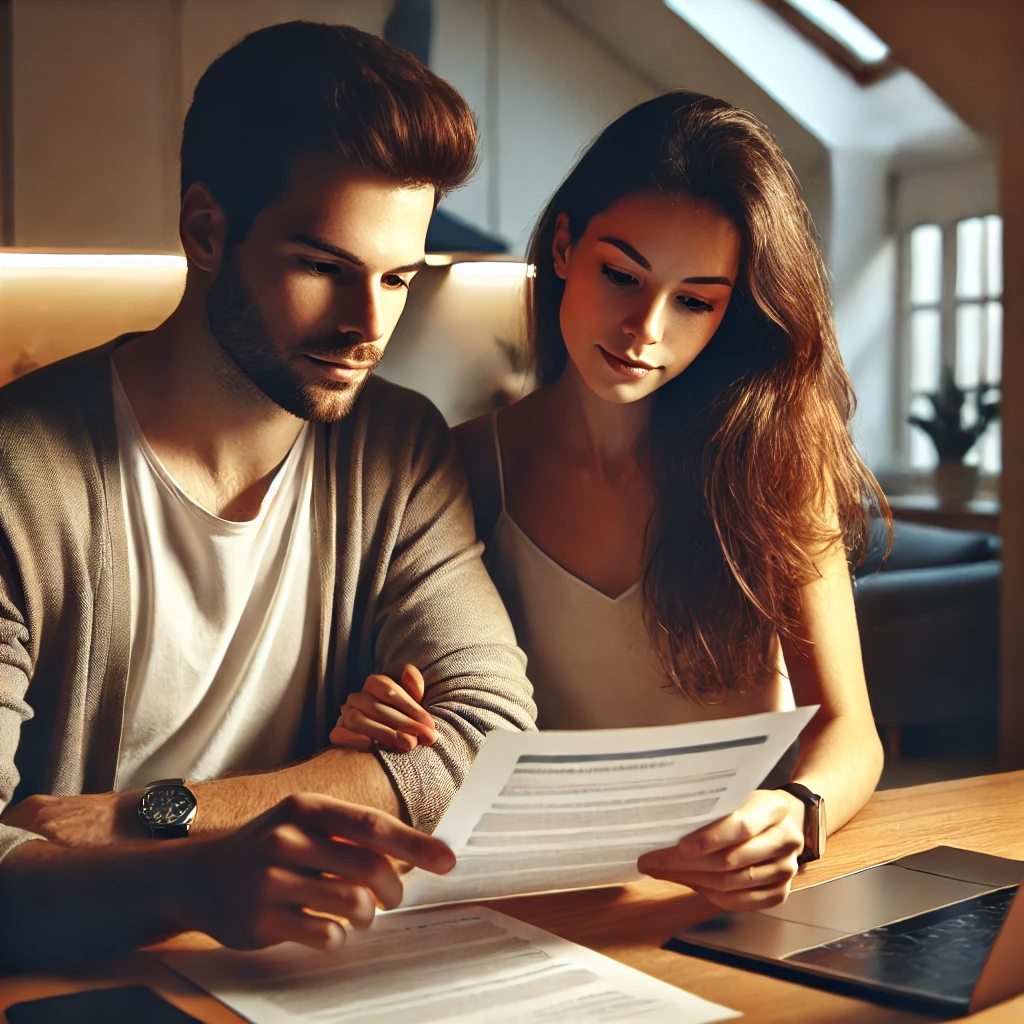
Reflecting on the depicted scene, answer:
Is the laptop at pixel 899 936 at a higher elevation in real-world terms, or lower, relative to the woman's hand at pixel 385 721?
lower

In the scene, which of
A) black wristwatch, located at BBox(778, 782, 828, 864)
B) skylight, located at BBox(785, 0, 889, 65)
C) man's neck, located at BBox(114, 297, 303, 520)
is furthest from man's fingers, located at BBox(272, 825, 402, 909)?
skylight, located at BBox(785, 0, 889, 65)

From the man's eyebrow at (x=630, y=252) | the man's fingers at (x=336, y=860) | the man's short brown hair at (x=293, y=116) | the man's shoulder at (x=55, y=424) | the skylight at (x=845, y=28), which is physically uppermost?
the skylight at (x=845, y=28)

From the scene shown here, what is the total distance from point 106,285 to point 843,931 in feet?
3.33

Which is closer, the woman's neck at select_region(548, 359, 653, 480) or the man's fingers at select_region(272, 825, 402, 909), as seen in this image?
the man's fingers at select_region(272, 825, 402, 909)

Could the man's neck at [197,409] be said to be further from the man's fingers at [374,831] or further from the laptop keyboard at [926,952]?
the laptop keyboard at [926,952]

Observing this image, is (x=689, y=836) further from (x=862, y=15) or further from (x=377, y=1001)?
(x=862, y=15)

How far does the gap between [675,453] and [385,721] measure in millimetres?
562

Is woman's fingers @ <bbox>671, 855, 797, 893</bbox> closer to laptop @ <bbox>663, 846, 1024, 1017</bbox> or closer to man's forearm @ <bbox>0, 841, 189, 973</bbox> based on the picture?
laptop @ <bbox>663, 846, 1024, 1017</bbox>

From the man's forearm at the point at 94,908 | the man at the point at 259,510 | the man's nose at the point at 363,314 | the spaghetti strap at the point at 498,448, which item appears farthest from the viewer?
the spaghetti strap at the point at 498,448

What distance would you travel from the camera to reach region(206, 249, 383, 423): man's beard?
1323 millimetres

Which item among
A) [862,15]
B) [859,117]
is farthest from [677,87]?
[862,15]

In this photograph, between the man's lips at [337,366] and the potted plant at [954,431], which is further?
the potted plant at [954,431]

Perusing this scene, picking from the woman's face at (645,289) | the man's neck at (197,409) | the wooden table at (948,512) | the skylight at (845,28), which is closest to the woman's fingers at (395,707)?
the man's neck at (197,409)

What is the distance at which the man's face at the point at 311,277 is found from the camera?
131cm
